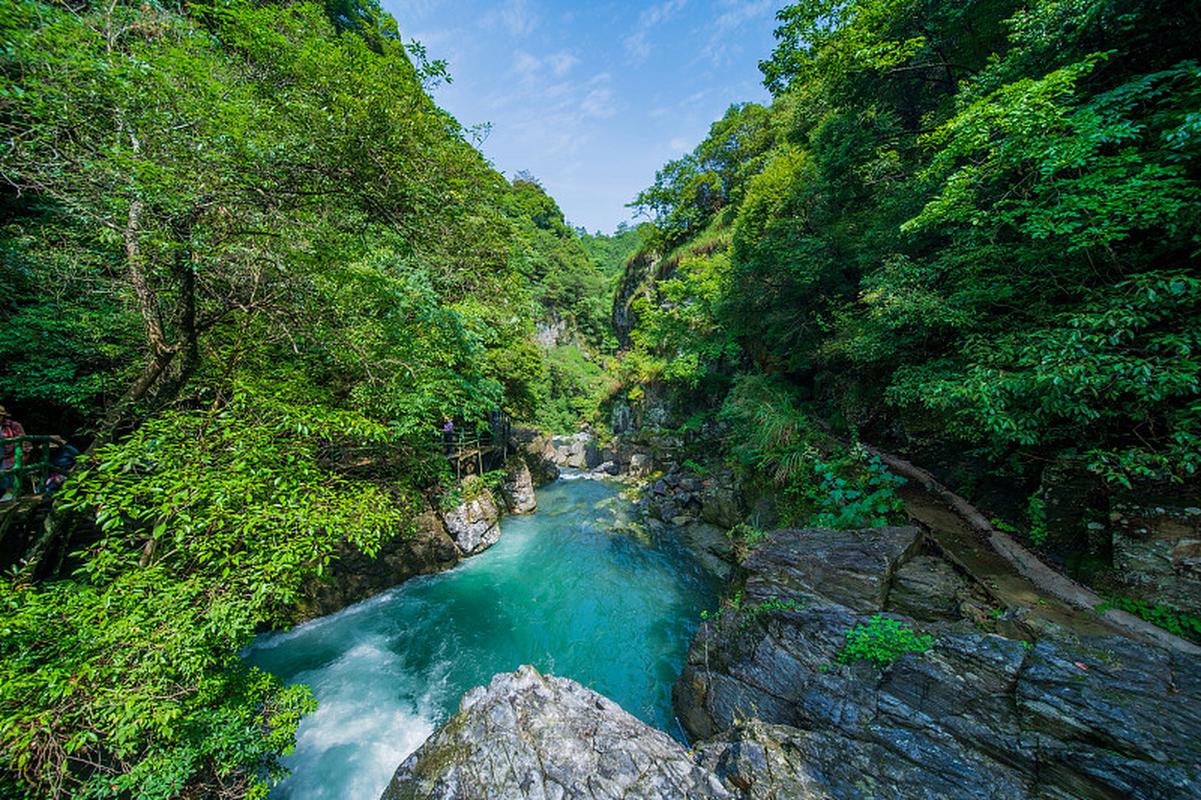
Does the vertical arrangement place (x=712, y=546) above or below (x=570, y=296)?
below

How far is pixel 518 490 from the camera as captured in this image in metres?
14.0

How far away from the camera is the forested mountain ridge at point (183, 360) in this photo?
2762 mm

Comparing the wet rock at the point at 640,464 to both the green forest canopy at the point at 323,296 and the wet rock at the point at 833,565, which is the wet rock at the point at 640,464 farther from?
the wet rock at the point at 833,565

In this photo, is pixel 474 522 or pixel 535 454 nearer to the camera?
pixel 474 522

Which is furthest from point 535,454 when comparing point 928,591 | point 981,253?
point 981,253

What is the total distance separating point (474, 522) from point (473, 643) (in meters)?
3.79

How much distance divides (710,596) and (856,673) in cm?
469

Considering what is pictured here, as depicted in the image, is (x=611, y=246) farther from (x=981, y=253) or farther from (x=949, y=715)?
(x=949, y=715)

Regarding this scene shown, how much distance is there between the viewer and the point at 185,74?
4.09m

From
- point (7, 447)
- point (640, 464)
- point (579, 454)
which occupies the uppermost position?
point (7, 447)

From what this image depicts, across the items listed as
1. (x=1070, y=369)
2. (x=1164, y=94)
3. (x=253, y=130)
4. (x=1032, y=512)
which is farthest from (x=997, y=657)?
(x=253, y=130)

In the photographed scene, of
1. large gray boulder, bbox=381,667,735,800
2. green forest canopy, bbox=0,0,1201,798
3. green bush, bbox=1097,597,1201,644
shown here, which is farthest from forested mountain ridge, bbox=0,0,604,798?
green bush, bbox=1097,597,1201,644

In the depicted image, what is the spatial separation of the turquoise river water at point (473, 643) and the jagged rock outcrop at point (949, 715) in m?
2.44

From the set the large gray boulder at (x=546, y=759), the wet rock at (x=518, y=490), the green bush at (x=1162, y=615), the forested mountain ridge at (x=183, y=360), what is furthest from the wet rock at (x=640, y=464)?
the green bush at (x=1162, y=615)
